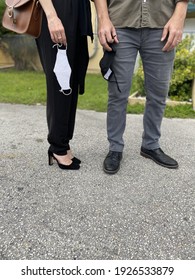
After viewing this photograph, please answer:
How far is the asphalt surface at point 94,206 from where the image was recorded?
1.67m

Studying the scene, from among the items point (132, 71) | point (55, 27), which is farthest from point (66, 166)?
point (55, 27)

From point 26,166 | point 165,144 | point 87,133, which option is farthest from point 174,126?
point 26,166

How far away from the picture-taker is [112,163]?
2.57 meters

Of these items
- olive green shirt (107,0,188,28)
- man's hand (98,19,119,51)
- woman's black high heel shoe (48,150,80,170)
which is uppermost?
olive green shirt (107,0,188,28)

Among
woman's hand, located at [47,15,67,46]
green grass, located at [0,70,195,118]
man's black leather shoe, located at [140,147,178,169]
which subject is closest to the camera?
woman's hand, located at [47,15,67,46]

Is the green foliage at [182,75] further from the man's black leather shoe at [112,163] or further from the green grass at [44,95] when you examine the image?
the man's black leather shoe at [112,163]

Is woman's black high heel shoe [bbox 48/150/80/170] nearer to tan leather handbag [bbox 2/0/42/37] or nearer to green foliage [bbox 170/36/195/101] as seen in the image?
tan leather handbag [bbox 2/0/42/37]

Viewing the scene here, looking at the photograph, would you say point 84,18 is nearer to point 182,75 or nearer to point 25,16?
point 25,16

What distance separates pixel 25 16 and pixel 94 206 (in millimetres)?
1370

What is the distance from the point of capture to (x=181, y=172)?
8.50 ft

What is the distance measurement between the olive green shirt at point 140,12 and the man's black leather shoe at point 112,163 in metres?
1.05

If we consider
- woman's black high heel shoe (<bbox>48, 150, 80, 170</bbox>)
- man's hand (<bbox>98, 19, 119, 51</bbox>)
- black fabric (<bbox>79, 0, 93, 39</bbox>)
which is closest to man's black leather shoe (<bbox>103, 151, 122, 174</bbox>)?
woman's black high heel shoe (<bbox>48, 150, 80, 170</bbox>)

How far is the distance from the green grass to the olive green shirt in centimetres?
225

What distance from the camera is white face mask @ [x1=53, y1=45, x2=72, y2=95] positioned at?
2146 millimetres
